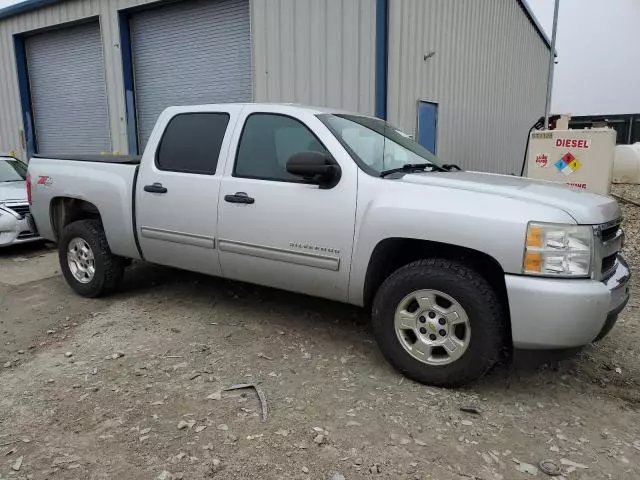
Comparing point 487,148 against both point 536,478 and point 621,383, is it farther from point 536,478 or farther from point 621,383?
point 536,478

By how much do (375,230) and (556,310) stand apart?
118 cm

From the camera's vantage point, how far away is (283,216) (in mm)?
3750

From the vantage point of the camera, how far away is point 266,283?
404cm

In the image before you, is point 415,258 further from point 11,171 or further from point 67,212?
point 11,171

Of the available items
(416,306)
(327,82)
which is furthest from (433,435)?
(327,82)

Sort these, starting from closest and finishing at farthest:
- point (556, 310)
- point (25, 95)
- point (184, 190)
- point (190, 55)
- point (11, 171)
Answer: point (556, 310) → point (184, 190) → point (11, 171) → point (190, 55) → point (25, 95)

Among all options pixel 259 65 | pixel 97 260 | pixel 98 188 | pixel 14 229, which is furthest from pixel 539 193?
pixel 14 229

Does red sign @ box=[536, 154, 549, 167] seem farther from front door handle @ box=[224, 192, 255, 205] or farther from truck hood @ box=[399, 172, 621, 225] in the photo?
front door handle @ box=[224, 192, 255, 205]

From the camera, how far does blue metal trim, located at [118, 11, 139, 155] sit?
34.9ft

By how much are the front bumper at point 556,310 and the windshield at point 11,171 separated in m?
8.29

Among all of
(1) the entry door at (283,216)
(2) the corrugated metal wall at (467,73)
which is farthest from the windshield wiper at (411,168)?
(2) the corrugated metal wall at (467,73)

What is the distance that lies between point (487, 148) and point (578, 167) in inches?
140

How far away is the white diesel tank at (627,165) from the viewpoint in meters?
18.0

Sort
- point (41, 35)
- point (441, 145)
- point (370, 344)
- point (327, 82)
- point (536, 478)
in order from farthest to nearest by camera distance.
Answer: point (41, 35) < point (441, 145) < point (327, 82) < point (370, 344) < point (536, 478)
